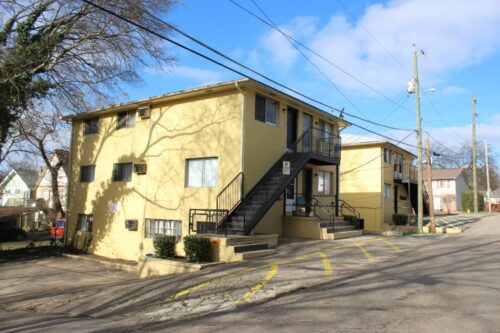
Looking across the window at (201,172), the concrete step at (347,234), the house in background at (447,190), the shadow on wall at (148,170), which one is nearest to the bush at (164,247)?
the shadow on wall at (148,170)

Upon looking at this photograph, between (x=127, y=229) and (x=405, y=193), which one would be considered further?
(x=405, y=193)

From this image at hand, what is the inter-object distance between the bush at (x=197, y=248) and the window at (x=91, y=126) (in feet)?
39.6

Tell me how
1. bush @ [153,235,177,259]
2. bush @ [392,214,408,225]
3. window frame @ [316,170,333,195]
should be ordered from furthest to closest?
bush @ [392,214,408,225] < window frame @ [316,170,333,195] < bush @ [153,235,177,259]

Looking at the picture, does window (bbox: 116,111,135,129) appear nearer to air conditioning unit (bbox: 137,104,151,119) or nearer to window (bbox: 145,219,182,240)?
air conditioning unit (bbox: 137,104,151,119)

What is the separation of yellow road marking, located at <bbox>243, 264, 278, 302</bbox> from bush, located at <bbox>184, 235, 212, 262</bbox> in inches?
101

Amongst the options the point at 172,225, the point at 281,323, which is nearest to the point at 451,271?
the point at 281,323

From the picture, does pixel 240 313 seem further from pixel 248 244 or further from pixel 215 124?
pixel 215 124

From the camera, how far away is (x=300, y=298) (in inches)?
302

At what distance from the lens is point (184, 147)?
17688 millimetres

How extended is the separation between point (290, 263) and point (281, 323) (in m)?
5.38

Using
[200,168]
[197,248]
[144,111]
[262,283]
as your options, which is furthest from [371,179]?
[262,283]

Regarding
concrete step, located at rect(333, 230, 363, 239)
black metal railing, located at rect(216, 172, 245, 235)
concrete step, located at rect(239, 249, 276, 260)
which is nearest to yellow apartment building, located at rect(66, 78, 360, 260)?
black metal railing, located at rect(216, 172, 245, 235)

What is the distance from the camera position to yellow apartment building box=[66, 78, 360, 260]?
16016mm

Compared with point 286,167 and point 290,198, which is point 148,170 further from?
point 286,167
